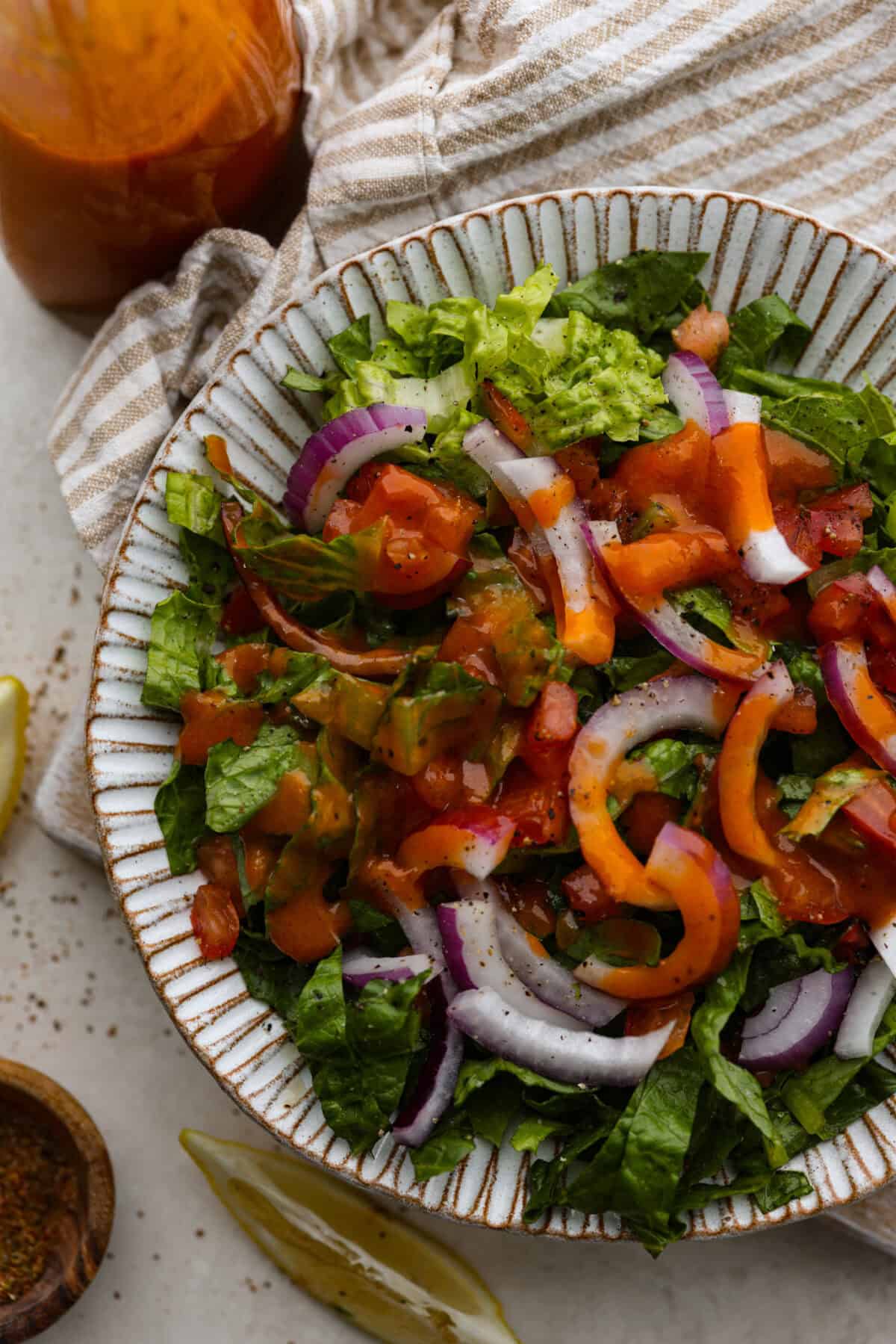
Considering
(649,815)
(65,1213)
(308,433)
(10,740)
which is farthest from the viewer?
(10,740)

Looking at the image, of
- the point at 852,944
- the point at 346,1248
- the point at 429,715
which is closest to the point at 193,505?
the point at 429,715

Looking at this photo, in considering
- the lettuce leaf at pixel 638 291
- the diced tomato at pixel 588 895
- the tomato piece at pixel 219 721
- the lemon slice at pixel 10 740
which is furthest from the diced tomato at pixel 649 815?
the lemon slice at pixel 10 740

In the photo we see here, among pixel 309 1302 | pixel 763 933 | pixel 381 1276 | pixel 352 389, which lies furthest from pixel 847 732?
pixel 309 1302

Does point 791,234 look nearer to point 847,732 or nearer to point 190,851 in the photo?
point 847,732

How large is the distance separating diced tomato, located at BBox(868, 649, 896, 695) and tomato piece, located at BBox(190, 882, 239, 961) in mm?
1608

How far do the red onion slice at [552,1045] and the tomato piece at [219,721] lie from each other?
2.58 feet

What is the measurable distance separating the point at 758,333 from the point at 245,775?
5.51 feet

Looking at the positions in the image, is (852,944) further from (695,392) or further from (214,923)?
(214,923)

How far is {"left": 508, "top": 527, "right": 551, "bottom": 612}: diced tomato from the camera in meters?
2.75

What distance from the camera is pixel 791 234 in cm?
297

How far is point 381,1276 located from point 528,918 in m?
1.45

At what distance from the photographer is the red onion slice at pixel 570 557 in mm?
2615

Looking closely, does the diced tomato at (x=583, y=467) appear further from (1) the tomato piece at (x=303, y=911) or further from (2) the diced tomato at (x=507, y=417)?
(1) the tomato piece at (x=303, y=911)

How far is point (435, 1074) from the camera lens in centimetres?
278
